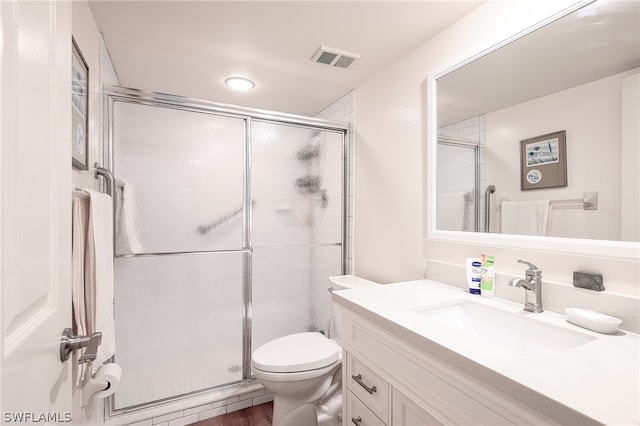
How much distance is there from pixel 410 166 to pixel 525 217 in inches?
27.1

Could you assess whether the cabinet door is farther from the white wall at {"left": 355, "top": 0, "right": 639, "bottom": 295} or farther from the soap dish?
the white wall at {"left": 355, "top": 0, "right": 639, "bottom": 295}

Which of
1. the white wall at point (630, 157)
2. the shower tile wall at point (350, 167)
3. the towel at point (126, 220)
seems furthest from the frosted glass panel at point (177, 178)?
the white wall at point (630, 157)

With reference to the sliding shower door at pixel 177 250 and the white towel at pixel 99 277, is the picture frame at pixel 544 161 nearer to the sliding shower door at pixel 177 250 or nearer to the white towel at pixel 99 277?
the sliding shower door at pixel 177 250

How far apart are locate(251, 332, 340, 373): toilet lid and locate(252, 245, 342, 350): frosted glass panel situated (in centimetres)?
Answer: 33

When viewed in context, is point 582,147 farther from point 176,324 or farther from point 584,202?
point 176,324

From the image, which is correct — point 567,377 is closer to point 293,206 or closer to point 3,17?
point 3,17

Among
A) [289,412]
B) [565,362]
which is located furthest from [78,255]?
[565,362]

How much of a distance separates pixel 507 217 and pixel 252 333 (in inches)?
66.3

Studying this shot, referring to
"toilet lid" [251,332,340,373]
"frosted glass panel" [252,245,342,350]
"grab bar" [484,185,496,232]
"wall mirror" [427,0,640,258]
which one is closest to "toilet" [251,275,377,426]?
"toilet lid" [251,332,340,373]

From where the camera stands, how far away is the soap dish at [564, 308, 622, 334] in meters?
0.85

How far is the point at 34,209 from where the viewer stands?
19.6 inches

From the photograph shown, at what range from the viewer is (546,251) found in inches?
42.7

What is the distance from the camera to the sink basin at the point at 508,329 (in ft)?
3.01

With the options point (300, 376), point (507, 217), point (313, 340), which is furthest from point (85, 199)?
point (507, 217)
